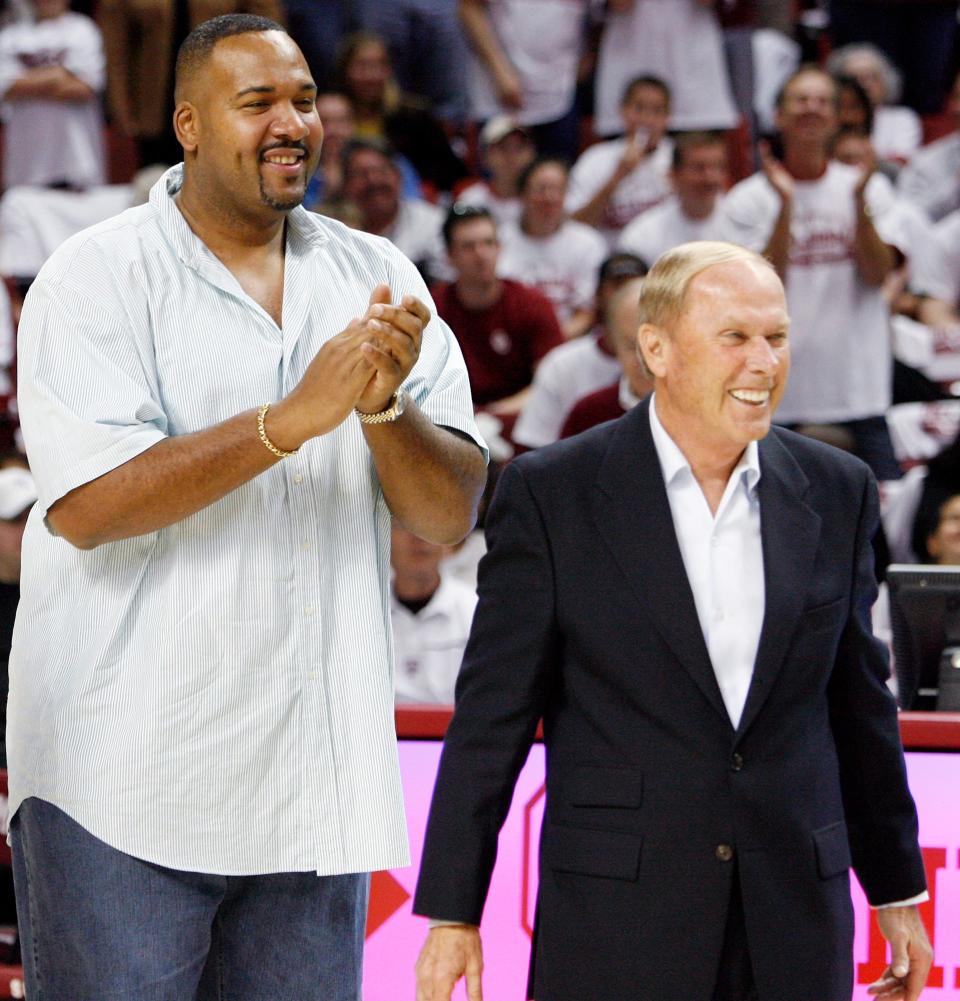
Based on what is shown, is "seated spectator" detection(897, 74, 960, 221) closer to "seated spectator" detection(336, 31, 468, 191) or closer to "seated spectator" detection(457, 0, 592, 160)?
"seated spectator" detection(457, 0, 592, 160)

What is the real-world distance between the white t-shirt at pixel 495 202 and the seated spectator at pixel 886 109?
1843 mm

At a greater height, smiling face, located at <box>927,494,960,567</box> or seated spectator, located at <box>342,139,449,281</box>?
seated spectator, located at <box>342,139,449,281</box>

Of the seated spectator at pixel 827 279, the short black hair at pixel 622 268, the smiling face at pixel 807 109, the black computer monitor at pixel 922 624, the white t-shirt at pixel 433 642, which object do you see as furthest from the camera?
the smiling face at pixel 807 109

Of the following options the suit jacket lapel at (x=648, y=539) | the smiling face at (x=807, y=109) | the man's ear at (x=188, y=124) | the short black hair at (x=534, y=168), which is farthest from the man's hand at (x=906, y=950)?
the short black hair at (x=534, y=168)

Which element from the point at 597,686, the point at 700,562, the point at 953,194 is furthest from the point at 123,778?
the point at 953,194

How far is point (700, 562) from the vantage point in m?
2.36

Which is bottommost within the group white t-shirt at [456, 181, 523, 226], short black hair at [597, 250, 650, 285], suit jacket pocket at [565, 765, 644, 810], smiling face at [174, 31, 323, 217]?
suit jacket pocket at [565, 765, 644, 810]

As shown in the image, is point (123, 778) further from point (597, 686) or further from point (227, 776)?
point (597, 686)

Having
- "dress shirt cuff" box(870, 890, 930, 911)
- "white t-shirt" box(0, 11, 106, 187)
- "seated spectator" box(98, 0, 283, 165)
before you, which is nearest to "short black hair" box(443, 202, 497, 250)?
"seated spectator" box(98, 0, 283, 165)

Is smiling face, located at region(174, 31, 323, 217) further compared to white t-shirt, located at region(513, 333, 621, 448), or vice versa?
white t-shirt, located at region(513, 333, 621, 448)

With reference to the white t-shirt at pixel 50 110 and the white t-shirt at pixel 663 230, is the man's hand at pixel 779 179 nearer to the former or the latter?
the white t-shirt at pixel 663 230

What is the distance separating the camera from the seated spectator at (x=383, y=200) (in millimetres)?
7871

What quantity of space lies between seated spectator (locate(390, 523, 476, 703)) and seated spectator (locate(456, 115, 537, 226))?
3.71m

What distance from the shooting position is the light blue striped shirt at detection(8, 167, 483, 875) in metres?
2.11
